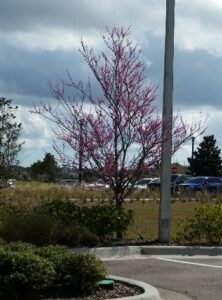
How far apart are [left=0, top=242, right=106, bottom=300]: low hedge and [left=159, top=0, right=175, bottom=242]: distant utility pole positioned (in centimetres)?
625

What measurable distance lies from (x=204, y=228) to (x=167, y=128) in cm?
244

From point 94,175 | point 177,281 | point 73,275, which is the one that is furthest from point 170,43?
point 73,275

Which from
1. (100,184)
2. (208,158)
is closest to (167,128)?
(100,184)

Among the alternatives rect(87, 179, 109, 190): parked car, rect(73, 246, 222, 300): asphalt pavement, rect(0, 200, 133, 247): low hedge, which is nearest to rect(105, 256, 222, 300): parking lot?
rect(73, 246, 222, 300): asphalt pavement

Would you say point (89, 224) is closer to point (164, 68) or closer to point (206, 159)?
point (164, 68)

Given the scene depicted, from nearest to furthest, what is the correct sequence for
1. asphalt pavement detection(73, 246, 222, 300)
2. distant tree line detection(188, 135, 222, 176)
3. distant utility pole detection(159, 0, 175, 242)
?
asphalt pavement detection(73, 246, 222, 300)
distant utility pole detection(159, 0, 175, 242)
distant tree line detection(188, 135, 222, 176)

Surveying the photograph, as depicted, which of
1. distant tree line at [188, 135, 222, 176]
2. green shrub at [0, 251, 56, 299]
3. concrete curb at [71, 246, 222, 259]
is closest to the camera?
green shrub at [0, 251, 56, 299]

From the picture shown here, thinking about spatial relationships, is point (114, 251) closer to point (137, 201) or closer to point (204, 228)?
point (204, 228)

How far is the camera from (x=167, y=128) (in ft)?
49.6

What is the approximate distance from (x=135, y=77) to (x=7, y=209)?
4.25 m

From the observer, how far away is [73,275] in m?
8.29

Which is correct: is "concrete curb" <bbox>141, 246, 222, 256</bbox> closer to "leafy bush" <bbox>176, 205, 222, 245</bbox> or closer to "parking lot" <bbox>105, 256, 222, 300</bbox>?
"parking lot" <bbox>105, 256, 222, 300</bbox>

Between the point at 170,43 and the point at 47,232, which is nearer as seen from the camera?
the point at 47,232

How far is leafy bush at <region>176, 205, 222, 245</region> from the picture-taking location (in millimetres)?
14547
